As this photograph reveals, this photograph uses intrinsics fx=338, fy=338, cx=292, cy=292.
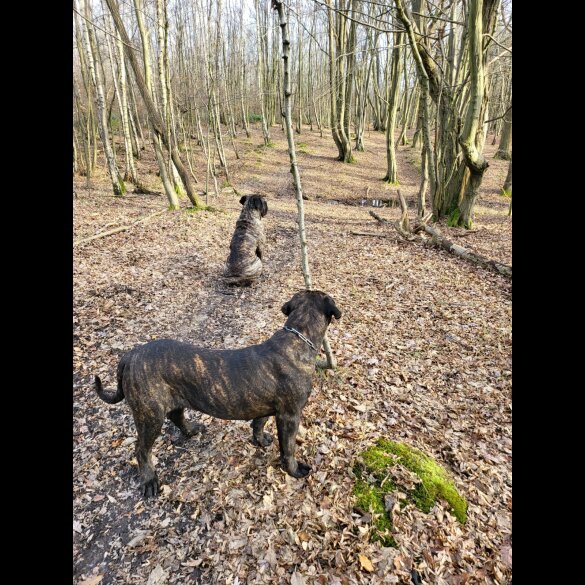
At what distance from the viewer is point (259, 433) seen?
13.2 feet

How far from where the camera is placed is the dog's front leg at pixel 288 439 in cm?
338

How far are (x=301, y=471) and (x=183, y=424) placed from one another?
1490 millimetres

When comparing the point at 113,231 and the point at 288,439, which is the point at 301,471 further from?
the point at 113,231

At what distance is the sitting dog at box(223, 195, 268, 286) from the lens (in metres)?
7.87

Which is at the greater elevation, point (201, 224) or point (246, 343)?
point (201, 224)

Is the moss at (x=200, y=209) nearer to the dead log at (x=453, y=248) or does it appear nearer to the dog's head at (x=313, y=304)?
the dead log at (x=453, y=248)

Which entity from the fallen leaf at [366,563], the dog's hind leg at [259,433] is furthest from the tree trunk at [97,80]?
the fallen leaf at [366,563]

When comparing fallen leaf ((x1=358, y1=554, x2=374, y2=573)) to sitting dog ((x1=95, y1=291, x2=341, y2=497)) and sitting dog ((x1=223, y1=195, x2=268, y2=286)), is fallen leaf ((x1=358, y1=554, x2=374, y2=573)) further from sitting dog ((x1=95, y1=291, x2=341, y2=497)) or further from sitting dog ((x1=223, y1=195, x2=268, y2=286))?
sitting dog ((x1=223, y1=195, x2=268, y2=286))

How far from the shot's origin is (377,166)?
24.5 metres

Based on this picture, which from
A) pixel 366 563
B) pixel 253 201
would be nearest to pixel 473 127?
pixel 253 201

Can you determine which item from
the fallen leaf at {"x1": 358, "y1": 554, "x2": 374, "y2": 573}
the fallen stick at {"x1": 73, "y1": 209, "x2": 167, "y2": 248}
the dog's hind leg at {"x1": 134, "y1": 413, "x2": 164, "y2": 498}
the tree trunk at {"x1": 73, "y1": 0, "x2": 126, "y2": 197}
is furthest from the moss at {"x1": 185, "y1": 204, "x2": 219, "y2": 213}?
the fallen leaf at {"x1": 358, "y1": 554, "x2": 374, "y2": 573}
